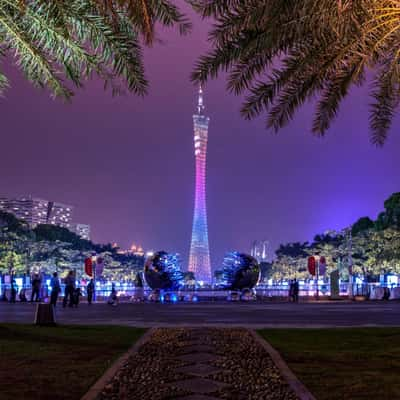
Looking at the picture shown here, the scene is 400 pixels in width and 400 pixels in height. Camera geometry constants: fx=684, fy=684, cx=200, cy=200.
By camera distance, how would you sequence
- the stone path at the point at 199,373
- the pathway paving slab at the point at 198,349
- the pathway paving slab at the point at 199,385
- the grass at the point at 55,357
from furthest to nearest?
the pathway paving slab at the point at 198,349 < the grass at the point at 55,357 < the pathway paving slab at the point at 199,385 < the stone path at the point at 199,373

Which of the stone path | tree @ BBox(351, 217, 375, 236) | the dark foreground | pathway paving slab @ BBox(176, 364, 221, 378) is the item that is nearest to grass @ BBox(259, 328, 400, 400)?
the stone path

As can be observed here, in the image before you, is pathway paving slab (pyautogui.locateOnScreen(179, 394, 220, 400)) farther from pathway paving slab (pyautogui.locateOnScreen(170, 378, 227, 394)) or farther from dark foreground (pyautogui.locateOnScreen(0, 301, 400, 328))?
dark foreground (pyautogui.locateOnScreen(0, 301, 400, 328))

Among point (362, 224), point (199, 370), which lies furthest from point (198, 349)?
point (362, 224)

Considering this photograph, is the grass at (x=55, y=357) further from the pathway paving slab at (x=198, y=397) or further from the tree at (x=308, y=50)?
the tree at (x=308, y=50)

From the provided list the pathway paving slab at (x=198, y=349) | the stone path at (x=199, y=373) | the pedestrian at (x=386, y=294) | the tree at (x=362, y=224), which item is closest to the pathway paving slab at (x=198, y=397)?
the stone path at (x=199, y=373)

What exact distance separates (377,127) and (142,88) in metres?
5.12

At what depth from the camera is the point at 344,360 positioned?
10688 millimetres

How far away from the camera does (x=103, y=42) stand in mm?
11984

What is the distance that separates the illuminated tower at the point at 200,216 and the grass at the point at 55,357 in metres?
95.9

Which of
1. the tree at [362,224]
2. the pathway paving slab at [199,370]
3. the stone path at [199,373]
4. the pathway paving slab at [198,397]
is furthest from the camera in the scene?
the tree at [362,224]

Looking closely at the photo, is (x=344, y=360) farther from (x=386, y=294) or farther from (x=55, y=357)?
(x=386, y=294)

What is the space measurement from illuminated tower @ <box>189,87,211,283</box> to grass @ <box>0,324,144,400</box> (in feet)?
315

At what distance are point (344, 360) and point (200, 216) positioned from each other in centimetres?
10190

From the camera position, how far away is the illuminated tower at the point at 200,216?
112562mm
